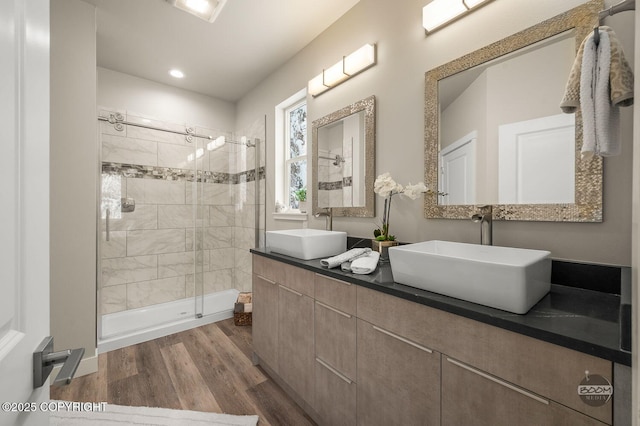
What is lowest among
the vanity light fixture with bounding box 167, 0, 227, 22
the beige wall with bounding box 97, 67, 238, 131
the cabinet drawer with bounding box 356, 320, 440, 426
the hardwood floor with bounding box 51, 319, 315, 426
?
the hardwood floor with bounding box 51, 319, 315, 426

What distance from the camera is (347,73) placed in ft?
6.61

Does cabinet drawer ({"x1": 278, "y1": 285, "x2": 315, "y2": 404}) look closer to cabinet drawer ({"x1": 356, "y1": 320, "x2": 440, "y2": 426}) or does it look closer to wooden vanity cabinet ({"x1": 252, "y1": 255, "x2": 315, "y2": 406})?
wooden vanity cabinet ({"x1": 252, "y1": 255, "x2": 315, "y2": 406})

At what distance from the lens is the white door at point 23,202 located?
0.43 m

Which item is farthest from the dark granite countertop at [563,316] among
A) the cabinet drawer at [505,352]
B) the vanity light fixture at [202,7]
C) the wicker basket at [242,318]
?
the vanity light fixture at [202,7]

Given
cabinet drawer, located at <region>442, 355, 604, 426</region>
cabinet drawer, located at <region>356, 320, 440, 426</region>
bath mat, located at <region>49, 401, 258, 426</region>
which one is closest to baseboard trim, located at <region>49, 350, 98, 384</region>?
bath mat, located at <region>49, 401, 258, 426</region>

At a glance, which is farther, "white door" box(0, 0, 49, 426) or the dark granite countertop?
the dark granite countertop

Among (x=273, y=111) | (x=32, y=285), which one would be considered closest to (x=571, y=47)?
(x=32, y=285)

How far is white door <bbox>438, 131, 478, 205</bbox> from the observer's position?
1.40 m

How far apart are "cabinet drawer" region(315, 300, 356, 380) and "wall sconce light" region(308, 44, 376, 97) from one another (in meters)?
1.59

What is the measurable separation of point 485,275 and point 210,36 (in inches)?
105

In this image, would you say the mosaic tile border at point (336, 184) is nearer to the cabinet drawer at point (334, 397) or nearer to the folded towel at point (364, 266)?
the folded towel at point (364, 266)

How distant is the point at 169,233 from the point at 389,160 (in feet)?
8.75

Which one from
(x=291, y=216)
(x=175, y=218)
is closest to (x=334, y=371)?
(x=291, y=216)

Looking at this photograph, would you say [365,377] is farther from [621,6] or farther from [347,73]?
[347,73]
